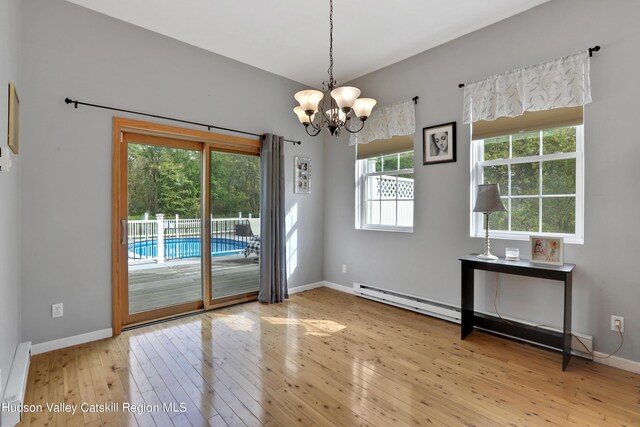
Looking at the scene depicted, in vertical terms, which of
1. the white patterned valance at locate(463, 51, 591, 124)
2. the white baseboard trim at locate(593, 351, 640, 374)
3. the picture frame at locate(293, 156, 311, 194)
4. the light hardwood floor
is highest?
the white patterned valance at locate(463, 51, 591, 124)

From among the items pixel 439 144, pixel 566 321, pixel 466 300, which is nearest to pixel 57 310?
pixel 466 300

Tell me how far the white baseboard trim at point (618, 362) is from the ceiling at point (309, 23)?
3.05 metres

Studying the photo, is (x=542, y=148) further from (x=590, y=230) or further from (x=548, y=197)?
(x=590, y=230)

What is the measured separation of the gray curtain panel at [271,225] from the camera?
13.3 ft

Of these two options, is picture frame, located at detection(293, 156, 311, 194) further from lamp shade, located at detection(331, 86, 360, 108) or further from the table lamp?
the table lamp

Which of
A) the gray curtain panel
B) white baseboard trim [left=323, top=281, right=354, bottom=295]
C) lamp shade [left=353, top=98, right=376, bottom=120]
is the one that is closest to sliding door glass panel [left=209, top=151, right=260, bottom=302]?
the gray curtain panel

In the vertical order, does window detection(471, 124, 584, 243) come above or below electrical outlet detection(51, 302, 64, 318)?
above

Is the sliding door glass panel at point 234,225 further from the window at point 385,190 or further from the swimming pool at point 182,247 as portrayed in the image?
the window at point 385,190

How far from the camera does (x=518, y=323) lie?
114 inches

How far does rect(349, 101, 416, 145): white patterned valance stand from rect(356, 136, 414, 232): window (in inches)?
5.4

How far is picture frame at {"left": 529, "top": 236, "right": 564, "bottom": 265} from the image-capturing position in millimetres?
2551

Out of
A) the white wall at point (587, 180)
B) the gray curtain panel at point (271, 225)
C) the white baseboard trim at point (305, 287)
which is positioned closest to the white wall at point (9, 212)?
the gray curtain panel at point (271, 225)

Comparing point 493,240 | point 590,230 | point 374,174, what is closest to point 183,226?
point 374,174

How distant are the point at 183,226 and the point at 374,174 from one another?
254cm
